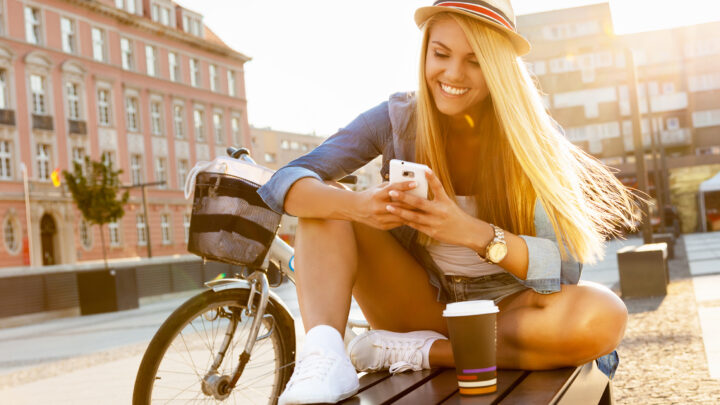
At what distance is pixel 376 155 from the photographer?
8.20 ft

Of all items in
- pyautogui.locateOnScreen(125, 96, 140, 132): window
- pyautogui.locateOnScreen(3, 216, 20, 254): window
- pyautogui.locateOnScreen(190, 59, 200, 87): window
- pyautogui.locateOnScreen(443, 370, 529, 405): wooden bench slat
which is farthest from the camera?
pyautogui.locateOnScreen(190, 59, 200, 87): window

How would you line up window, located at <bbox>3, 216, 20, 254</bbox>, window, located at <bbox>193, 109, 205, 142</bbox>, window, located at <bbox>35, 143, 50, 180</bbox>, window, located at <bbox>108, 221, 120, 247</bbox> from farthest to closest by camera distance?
window, located at <bbox>193, 109, 205, 142</bbox>
window, located at <bbox>108, 221, 120, 247</bbox>
window, located at <bbox>35, 143, 50, 180</bbox>
window, located at <bbox>3, 216, 20, 254</bbox>

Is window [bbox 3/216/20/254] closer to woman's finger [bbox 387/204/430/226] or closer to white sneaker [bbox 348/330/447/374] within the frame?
white sneaker [bbox 348/330/447/374]

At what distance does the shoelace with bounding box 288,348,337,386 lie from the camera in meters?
1.74

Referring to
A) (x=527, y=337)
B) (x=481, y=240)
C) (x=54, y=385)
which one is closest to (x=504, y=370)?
(x=527, y=337)

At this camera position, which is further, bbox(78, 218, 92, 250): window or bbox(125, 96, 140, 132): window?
bbox(125, 96, 140, 132): window

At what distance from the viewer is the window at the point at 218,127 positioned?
46219 millimetres

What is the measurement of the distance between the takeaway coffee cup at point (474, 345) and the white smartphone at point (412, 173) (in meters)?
0.30

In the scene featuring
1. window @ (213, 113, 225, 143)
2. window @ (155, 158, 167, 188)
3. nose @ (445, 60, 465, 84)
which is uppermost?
window @ (213, 113, 225, 143)

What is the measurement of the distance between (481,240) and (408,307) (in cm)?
43

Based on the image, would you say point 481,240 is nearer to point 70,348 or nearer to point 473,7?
point 473,7

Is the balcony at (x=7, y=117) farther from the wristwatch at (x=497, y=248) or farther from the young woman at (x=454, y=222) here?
the wristwatch at (x=497, y=248)

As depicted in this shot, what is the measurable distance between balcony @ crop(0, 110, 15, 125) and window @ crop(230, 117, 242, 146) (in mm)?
16519

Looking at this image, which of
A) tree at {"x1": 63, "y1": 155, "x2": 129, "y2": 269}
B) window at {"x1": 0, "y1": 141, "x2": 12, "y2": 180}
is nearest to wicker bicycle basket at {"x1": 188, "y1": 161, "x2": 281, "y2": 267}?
tree at {"x1": 63, "y1": 155, "x2": 129, "y2": 269}
